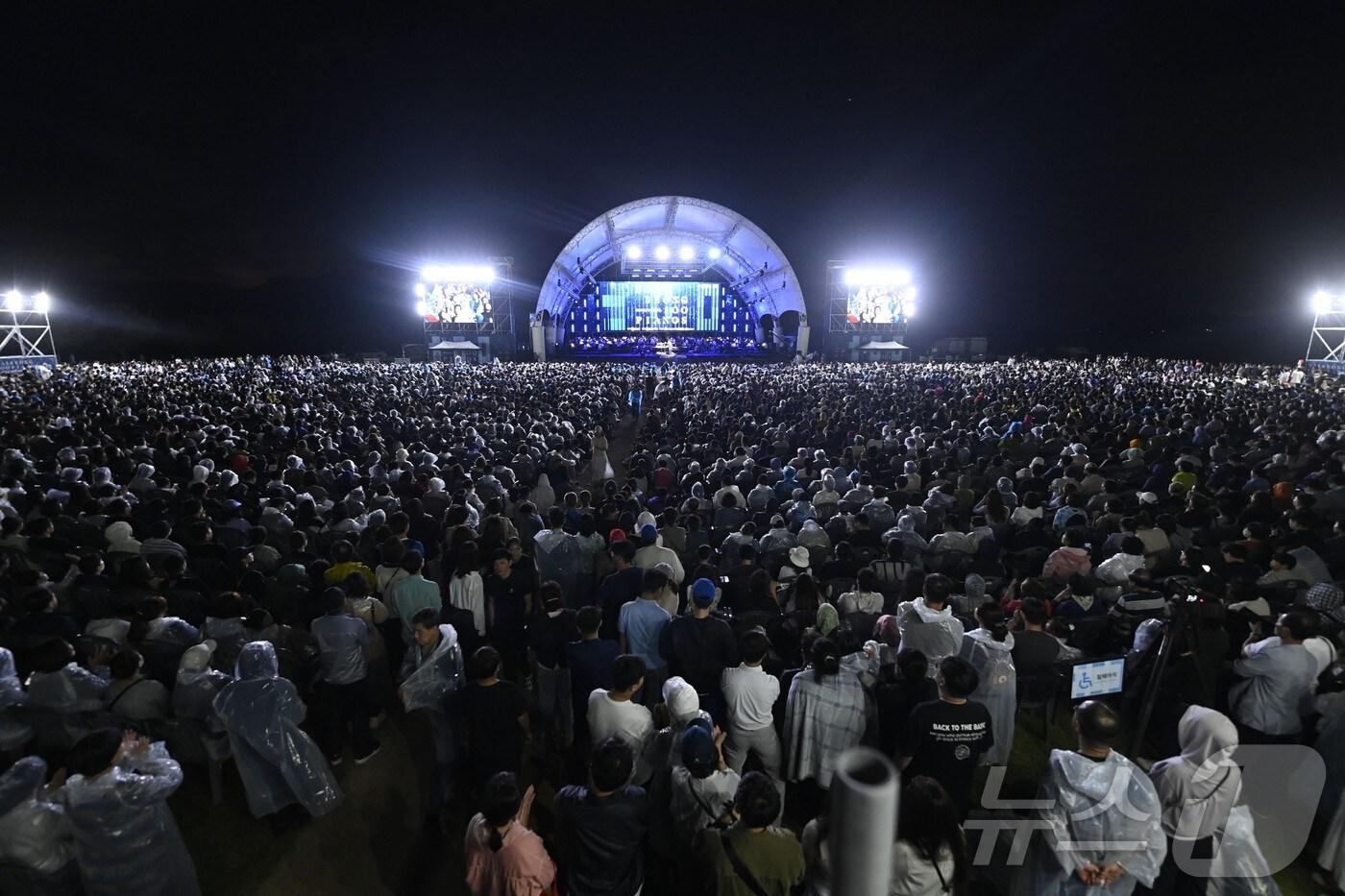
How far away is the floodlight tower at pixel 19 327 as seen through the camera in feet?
93.2

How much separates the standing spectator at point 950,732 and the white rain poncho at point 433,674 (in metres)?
2.38

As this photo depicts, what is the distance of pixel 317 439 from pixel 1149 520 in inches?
431

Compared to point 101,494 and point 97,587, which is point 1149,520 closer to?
point 97,587

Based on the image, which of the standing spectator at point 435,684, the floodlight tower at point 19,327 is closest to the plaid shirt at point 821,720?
the standing spectator at point 435,684

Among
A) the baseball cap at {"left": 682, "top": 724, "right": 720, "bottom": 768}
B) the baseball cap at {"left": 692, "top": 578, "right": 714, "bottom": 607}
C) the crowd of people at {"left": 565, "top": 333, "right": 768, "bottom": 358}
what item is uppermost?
the crowd of people at {"left": 565, "top": 333, "right": 768, "bottom": 358}

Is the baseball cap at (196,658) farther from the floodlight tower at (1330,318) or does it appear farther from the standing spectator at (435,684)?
the floodlight tower at (1330,318)

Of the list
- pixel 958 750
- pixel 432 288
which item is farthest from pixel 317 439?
pixel 432 288

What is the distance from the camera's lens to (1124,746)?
407 centimetres

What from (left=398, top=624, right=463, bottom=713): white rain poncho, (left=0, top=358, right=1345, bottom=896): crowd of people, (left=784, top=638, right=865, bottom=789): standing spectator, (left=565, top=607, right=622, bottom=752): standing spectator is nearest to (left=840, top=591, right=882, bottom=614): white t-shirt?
(left=0, top=358, right=1345, bottom=896): crowd of people

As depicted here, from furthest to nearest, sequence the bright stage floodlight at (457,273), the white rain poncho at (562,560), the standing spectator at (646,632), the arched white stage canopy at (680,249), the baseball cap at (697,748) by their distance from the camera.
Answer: the bright stage floodlight at (457,273) < the arched white stage canopy at (680,249) < the white rain poncho at (562,560) < the standing spectator at (646,632) < the baseball cap at (697,748)

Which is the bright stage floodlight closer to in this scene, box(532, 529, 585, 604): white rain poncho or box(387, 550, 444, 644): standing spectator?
box(532, 529, 585, 604): white rain poncho

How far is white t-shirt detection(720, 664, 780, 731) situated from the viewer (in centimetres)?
329

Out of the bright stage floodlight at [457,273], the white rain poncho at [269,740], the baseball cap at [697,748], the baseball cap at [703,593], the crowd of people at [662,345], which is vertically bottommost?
the white rain poncho at [269,740]

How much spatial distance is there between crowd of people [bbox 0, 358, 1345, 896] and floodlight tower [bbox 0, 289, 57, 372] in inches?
1176
